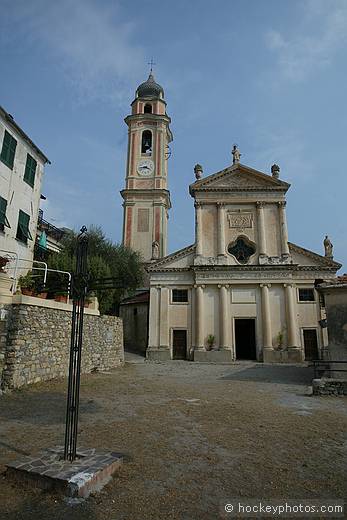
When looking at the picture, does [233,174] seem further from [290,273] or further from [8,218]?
[8,218]

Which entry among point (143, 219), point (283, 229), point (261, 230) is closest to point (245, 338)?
point (261, 230)

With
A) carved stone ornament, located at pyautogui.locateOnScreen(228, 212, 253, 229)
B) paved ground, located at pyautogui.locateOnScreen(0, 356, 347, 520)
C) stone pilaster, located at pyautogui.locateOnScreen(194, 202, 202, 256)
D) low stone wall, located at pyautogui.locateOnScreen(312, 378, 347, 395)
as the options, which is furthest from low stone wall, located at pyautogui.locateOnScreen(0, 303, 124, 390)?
carved stone ornament, located at pyautogui.locateOnScreen(228, 212, 253, 229)

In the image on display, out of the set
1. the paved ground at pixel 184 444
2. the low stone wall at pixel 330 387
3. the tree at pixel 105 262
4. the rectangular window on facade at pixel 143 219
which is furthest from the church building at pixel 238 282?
the paved ground at pixel 184 444

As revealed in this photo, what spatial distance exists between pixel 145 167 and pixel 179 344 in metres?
21.4

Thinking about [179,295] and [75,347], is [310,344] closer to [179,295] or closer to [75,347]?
[179,295]

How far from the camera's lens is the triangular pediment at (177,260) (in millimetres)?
25281

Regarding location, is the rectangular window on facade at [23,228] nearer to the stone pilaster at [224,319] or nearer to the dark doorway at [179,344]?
the dark doorway at [179,344]

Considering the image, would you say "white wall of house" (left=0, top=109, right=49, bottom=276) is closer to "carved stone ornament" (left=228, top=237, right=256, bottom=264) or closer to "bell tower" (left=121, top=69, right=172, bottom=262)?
"carved stone ornament" (left=228, top=237, right=256, bottom=264)

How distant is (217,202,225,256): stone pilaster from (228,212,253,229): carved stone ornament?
745 millimetres

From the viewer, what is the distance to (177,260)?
83.8ft

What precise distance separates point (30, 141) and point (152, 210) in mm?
18880

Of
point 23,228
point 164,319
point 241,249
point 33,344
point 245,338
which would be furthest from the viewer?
point 241,249

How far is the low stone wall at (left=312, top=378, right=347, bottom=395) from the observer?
33.9 ft

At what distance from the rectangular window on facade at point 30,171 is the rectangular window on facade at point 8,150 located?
1.08 m
